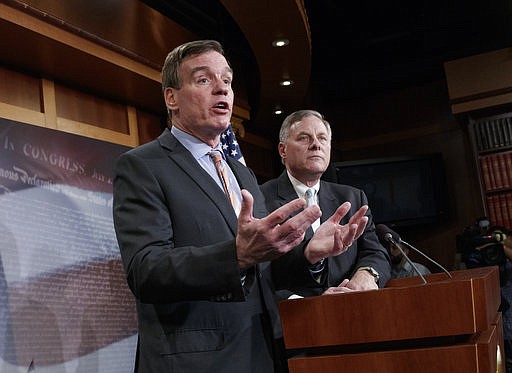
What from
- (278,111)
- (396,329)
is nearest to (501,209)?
(278,111)

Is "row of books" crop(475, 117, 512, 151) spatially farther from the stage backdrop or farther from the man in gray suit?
the man in gray suit

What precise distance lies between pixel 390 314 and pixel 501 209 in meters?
5.50

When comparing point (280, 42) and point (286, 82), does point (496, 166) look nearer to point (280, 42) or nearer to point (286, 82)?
point (286, 82)

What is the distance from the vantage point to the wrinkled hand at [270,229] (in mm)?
1114

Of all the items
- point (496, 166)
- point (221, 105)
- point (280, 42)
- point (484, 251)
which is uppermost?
point (280, 42)

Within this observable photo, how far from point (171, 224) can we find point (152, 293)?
0.20m

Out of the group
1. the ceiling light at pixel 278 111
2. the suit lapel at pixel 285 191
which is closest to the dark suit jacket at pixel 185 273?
the suit lapel at pixel 285 191

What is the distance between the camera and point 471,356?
4.09ft

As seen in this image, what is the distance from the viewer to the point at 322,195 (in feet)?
7.97

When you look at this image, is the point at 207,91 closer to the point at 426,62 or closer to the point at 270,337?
the point at 270,337

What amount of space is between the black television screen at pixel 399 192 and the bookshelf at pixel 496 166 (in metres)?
0.49

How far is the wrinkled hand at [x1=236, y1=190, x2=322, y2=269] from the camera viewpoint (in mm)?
1114

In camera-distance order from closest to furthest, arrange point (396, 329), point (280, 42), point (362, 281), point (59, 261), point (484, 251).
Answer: point (396, 329) < point (362, 281) < point (59, 261) < point (484, 251) < point (280, 42)

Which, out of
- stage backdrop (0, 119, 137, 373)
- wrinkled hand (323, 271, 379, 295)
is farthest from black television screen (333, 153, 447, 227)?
wrinkled hand (323, 271, 379, 295)
